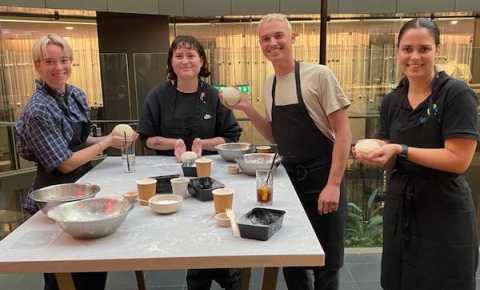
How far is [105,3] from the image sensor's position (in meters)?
6.41

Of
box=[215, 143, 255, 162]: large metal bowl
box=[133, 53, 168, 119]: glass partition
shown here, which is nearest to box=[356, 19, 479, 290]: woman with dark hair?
box=[215, 143, 255, 162]: large metal bowl

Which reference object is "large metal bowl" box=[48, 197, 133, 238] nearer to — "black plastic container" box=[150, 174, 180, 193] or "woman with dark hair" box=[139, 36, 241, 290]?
"black plastic container" box=[150, 174, 180, 193]

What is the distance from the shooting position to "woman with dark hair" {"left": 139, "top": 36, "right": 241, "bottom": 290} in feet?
8.15

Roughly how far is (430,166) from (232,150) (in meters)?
1.11

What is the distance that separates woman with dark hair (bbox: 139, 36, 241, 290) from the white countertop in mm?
907

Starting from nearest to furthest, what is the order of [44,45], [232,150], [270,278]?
[270,278], [44,45], [232,150]

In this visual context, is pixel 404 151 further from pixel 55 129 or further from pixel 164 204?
pixel 55 129

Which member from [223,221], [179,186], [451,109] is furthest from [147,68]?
[451,109]

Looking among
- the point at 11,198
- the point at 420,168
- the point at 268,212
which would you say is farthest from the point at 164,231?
the point at 11,198

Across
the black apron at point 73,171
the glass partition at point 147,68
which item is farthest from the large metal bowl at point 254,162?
the glass partition at point 147,68

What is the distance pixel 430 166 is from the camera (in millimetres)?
1658

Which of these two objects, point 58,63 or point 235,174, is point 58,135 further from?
point 235,174

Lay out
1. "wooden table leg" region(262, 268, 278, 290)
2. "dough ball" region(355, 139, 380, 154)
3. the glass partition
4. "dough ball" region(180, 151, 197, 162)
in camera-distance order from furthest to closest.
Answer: the glass partition, "dough ball" region(180, 151, 197, 162), "dough ball" region(355, 139, 380, 154), "wooden table leg" region(262, 268, 278, 290)

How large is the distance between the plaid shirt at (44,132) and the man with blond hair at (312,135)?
1039 mm
